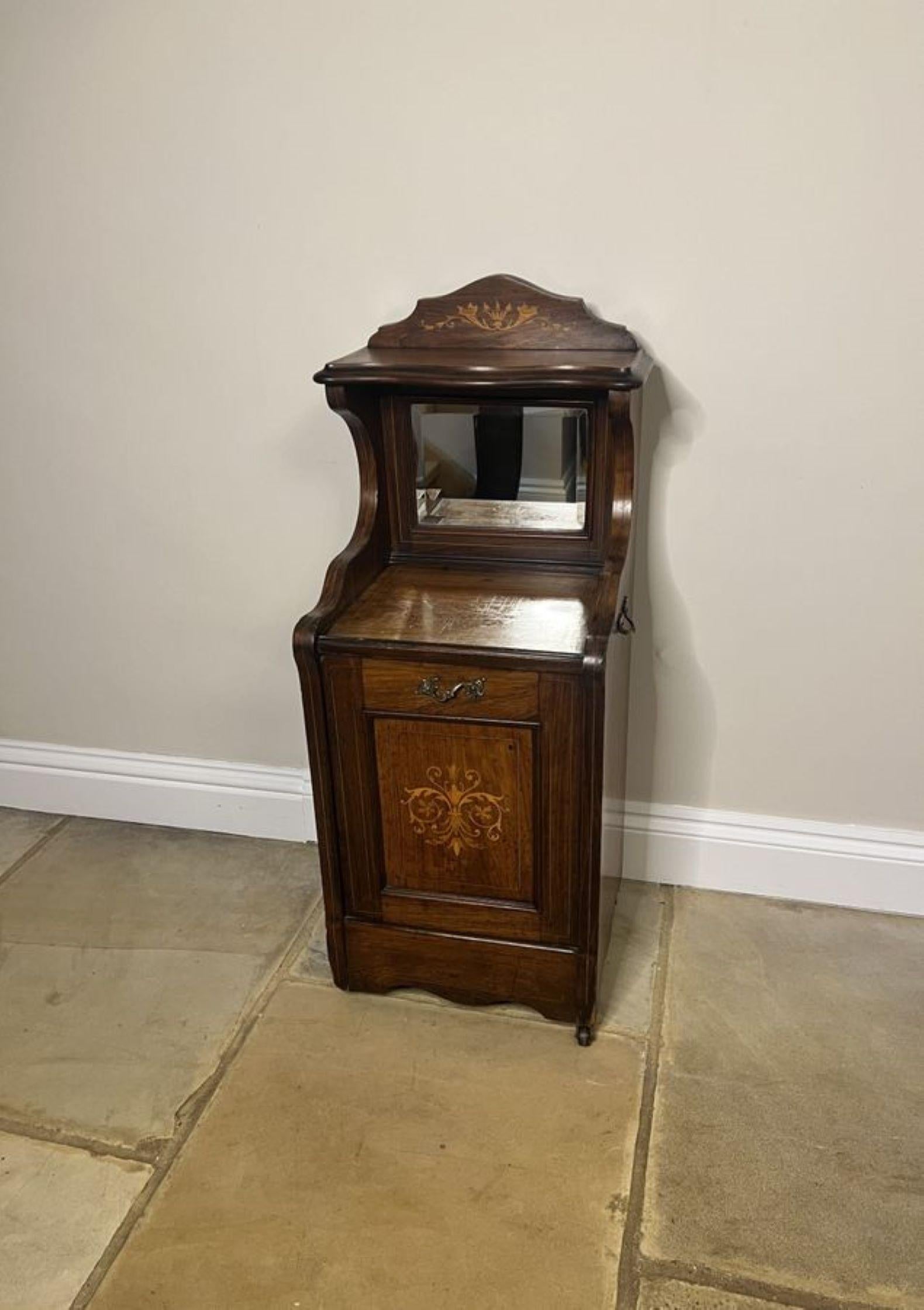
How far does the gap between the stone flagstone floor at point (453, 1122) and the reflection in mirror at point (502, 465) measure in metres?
0.91

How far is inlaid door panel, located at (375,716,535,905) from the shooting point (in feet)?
5.35

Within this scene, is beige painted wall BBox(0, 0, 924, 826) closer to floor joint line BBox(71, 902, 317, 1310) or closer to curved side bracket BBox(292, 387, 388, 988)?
curved side bracket BBox(292, 387, 388, 988)

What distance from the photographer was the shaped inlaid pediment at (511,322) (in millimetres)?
1723

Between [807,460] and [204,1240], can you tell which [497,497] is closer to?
[807,460]

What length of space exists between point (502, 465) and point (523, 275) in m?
0.34

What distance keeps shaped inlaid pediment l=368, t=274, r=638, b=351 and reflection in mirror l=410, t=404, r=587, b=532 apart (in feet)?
0.37

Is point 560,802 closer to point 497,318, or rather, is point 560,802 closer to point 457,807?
point 457,807

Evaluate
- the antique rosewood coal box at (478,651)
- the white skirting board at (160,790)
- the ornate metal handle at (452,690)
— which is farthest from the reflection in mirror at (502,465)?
the white skirting board at (160,790)

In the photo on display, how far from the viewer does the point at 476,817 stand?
1.70 m

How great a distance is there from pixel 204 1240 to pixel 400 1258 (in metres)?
0.30

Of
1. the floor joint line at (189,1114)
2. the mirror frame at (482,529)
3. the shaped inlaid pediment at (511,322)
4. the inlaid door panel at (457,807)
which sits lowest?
the floor joint line at (189,1114)

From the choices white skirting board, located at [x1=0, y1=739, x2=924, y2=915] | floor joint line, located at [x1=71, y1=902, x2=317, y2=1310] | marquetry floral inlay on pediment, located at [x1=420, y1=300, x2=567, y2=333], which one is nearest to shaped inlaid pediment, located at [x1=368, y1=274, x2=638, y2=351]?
marquetry floral inlay on pediment, located at [x1=420, y1=300, x2=567, y2=333]

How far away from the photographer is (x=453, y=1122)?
1637 millimetres

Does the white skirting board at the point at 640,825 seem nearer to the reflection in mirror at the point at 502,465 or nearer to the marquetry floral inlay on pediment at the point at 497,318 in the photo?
the reflection in mirror at the point at 502,465
